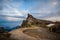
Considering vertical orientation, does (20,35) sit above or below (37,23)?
below

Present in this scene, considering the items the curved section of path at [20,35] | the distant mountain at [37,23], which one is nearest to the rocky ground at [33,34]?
the curved section of path at [20,35]

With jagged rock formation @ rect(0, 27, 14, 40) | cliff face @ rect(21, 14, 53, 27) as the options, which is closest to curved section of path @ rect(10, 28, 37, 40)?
jagged rock formation @ rect(0, 27, 14, 40)

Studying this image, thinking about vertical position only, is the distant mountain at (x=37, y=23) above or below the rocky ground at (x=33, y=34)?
above

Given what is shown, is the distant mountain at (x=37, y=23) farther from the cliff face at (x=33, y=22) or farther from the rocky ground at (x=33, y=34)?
the rocky ground at (x=33, y=34)

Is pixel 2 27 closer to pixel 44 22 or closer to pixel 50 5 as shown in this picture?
pixel 44 22

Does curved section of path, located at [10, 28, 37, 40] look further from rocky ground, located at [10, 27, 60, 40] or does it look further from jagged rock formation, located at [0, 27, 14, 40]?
jagged rock formation, located at [0, 27, 14, 40]

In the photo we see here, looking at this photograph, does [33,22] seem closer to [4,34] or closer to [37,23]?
[37,23]

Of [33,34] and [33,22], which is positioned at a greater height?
[33,22]

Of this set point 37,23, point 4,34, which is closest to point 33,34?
point 37,23

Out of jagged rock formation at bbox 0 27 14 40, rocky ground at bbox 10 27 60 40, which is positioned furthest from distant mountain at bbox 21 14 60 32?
jagged rock formation at bbox 0 27 14 40

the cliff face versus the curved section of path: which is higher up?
the cliff face

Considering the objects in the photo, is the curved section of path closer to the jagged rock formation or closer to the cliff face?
the jagged rock formation

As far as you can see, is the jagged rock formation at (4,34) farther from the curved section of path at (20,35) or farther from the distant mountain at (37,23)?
the distant mountain at (37,23)

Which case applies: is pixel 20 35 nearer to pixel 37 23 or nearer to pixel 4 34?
pixel 4 34
